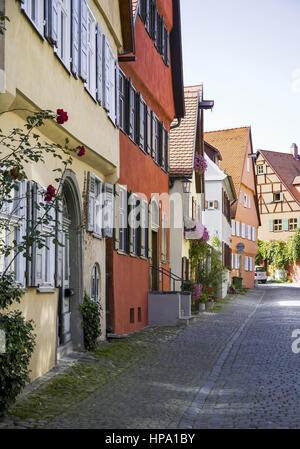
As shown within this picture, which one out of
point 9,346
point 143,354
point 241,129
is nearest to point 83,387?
point 9,346

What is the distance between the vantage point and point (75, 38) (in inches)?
419

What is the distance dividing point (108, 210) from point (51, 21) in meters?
5.38

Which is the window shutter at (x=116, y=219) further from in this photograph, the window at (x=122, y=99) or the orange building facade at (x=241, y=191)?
the orange building facade at (x=241, y=191)

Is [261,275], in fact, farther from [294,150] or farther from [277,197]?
[294,150]

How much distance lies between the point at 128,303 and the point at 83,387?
7.05m

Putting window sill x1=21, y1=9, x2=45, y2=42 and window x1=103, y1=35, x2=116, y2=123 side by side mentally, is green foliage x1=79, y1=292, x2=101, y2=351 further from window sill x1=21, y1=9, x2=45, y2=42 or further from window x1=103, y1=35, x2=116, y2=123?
window sill x1=21, y1=9, x2=45, y2=42

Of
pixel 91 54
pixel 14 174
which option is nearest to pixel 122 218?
pixel 91 54

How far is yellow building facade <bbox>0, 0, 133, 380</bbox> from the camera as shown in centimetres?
807

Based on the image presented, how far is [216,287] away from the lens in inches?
1105

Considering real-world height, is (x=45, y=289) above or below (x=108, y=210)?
below

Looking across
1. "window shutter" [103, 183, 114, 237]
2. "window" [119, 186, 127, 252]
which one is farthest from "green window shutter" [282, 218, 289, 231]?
"window shutter" [103, 183, 114, 237]

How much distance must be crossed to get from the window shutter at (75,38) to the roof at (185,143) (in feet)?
43.2

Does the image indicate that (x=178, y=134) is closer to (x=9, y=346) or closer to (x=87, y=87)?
(x=87, y=87)

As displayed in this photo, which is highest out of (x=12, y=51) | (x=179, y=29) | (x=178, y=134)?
(x=179, y=29)
